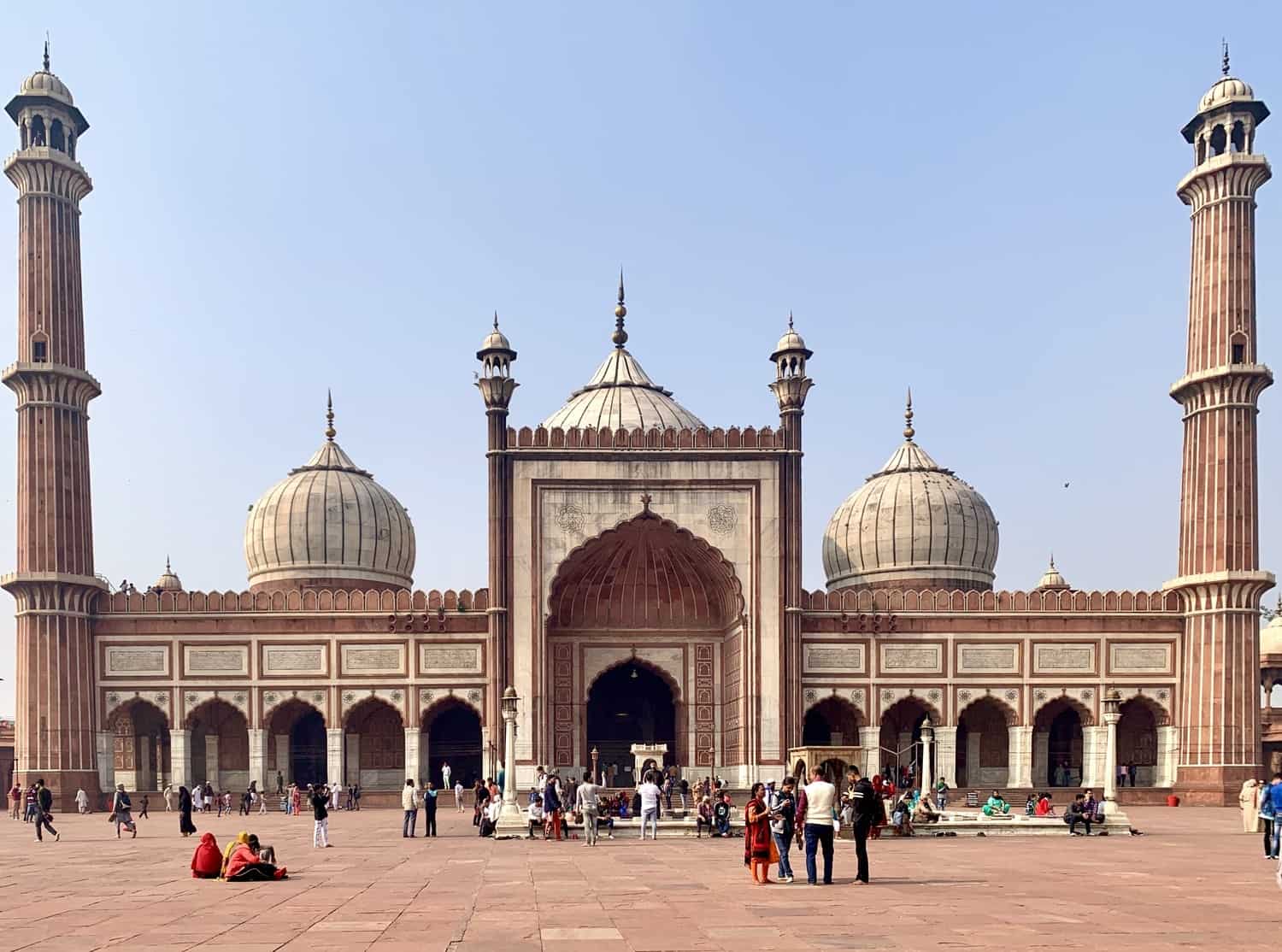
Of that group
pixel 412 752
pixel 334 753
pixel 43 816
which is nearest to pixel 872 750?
pixel 412 752

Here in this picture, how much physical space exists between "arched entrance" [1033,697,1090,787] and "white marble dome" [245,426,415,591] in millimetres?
18654

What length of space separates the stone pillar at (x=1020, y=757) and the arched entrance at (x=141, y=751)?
838 inches

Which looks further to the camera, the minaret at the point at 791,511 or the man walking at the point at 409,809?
the minaret at the point at 791,511

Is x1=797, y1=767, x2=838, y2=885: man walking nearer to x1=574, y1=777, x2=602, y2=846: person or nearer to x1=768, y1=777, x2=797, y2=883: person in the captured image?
x1=768, y1=777, x2=797, y2=883: person

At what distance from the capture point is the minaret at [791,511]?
107ft

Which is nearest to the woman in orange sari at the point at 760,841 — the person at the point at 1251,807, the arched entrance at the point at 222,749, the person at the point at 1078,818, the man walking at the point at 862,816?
the man walking at the point at 862,816

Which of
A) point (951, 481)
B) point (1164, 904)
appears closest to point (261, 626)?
point (951, 481)

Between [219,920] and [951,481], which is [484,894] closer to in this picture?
[219,920]

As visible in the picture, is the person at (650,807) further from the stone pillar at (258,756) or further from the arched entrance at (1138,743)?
the arched entrance at (1138,743)

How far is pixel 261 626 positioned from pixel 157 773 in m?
6.39

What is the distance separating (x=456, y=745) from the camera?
3600cm

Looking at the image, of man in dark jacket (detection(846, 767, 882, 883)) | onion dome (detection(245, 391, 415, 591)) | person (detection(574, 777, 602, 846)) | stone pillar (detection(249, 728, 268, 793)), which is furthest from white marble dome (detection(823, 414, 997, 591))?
man in dark jacket (detection(846, 767, 882, 883))

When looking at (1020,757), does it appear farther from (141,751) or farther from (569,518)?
(141,751)

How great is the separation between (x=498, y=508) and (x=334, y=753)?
707cm
